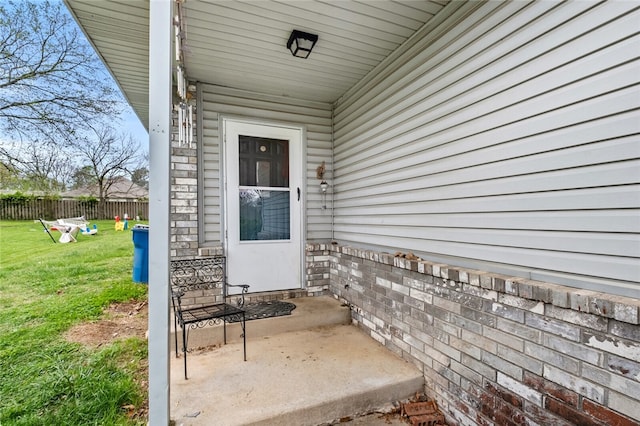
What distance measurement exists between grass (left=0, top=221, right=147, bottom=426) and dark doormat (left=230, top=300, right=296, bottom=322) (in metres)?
1.03

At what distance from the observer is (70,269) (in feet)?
17.3

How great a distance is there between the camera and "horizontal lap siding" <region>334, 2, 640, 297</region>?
1.27 meters

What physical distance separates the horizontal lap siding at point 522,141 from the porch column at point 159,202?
1881 millimetres

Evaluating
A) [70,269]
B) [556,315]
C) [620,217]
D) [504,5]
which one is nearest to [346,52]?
[504,5]

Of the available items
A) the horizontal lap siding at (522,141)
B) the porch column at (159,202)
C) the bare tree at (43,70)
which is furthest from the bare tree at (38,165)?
the horizontal lap siding at (522,141)

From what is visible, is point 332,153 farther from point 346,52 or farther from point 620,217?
point 620,217

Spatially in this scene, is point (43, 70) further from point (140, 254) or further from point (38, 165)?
point (140, 254)

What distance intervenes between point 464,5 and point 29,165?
3.81m

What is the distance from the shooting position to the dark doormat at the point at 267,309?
10.1ft

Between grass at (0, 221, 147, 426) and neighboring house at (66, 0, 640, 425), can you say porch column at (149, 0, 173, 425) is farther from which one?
grass at (0, 221, 147, 426)

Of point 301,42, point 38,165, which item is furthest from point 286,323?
point 38,165

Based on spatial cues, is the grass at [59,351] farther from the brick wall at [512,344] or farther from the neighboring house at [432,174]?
the brick wall at [512,344]

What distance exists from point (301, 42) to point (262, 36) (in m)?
0.34

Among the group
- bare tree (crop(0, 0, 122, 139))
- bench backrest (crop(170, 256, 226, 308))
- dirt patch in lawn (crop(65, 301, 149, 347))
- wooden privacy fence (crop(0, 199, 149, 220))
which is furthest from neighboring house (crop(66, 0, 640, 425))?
wooden privacy fence (crop(0, 199, 149, 220))
